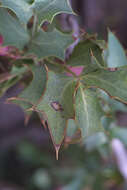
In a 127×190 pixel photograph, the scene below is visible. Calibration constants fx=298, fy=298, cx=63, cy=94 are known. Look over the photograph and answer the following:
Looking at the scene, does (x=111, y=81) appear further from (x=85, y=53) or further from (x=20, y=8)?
(x=20, y=8)

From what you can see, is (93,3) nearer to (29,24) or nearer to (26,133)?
(26,133)

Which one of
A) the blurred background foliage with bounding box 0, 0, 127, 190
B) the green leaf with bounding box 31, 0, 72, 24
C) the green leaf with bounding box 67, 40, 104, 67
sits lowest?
the blurred background foliage with bounding box 0, 0, 127, 190

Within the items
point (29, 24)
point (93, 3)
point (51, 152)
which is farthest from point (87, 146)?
point (93, 3)

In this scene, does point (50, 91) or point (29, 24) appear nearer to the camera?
point (50, 91)

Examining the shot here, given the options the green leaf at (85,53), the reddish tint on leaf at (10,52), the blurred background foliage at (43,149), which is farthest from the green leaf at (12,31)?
the blurred background foliage at (43,149)

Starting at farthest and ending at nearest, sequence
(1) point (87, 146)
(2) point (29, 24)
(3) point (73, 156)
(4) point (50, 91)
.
→ (3) point (73, 156), (1) point (87, 146), (2) point (29, 24), (4) point (50, 91)

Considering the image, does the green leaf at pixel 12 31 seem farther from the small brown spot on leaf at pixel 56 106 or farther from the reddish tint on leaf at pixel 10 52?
the small brown spot on leaf at pixel 56 106

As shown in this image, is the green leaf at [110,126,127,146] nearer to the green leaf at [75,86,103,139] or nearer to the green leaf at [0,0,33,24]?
the green leaf at [75,86,103,139]

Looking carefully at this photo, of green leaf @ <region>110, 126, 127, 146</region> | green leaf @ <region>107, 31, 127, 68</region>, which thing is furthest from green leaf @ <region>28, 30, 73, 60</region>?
green leaf @ <region>110, 126, 127, 146</region>
